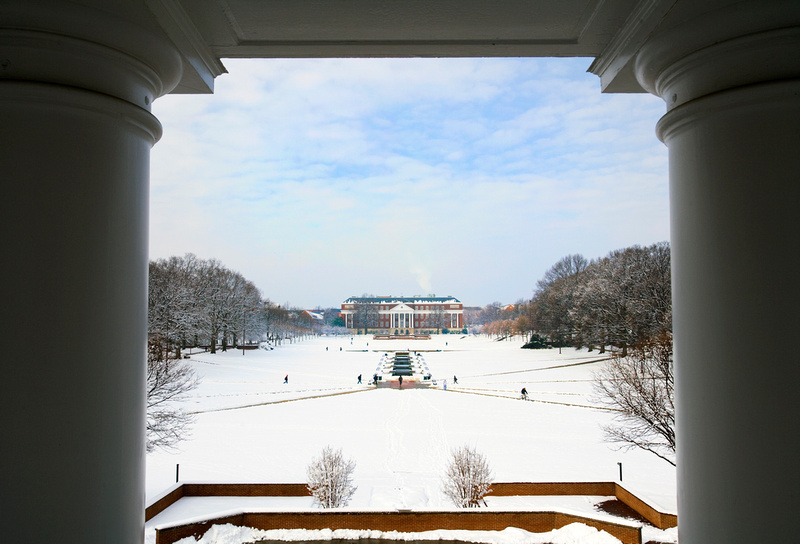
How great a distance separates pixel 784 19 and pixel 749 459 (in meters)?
2.00

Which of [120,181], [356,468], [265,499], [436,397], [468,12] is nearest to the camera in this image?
[120,181]

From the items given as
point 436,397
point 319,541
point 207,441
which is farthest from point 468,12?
point 436,397

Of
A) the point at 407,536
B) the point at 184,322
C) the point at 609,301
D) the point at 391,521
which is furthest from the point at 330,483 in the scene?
the point at 609,301

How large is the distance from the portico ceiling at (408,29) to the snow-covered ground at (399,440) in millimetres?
5654

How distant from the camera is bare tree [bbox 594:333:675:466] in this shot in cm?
1967

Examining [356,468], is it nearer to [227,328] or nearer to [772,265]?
[772,265]

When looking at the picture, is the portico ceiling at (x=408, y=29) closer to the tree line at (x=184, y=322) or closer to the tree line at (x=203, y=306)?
the tree line at (x=184, y=322)

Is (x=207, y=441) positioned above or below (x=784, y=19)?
below

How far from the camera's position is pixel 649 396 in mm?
19953

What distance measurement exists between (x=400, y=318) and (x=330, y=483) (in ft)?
492

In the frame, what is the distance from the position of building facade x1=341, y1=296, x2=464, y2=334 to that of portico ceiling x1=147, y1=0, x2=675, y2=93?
155874 millimetres

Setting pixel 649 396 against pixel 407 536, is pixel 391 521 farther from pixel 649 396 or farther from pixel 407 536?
pixel 649 396

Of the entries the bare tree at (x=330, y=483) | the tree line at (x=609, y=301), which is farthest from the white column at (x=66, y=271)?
the tree line at (x=609, y=301)

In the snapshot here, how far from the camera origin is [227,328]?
226 ft
